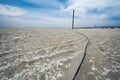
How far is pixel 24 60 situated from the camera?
134 inches

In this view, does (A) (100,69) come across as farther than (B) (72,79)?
Yes

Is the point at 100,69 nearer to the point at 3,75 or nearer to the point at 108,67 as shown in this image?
the point at 108,67

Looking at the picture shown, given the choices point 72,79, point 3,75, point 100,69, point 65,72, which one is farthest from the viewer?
point 100,69

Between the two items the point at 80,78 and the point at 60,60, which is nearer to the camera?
the point at 80,78

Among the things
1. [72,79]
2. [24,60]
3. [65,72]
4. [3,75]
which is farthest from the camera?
[24,60]

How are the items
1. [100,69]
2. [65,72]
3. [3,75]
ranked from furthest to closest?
[100,69]
[65,72]
[3,75]

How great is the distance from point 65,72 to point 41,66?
3.04ft

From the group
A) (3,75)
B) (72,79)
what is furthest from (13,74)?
(72,79)

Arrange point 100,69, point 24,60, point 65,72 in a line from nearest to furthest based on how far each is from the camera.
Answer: point 65,72
point 100,69
point 24,60

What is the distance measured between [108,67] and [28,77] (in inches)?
108

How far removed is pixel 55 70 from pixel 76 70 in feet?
2.28

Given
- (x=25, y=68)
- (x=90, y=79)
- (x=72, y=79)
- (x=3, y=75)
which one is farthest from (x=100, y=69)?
(x=3, y=75)

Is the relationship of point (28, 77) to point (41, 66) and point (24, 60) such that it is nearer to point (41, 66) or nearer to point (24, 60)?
point (41, 66)

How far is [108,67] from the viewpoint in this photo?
3010 mm
